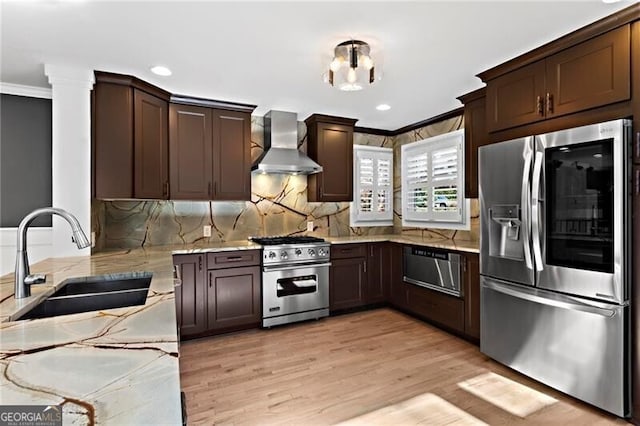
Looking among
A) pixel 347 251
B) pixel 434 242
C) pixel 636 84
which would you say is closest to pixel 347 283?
pixel 347 251

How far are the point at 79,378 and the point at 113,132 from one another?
267 cm

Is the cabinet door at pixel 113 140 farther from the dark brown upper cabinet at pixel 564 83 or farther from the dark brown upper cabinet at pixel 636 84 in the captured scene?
the dark brown upper cabinet at pixel 636 84

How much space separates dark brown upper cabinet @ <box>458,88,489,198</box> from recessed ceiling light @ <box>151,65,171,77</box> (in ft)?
9.14

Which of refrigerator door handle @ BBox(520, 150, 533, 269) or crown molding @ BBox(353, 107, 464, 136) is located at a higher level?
crown molding @ BBox(353, 107, 464, 136)

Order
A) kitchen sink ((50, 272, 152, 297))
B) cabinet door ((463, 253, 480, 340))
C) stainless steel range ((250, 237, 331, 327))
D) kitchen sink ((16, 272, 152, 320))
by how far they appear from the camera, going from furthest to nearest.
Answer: stainless steel range ((250, 237, 331, 327)), cabinet door ((463, 253, 480, 340)), kitchen sink ((50, 272, 152, 297)), kitchen sink ((16, 272, 152, 320))

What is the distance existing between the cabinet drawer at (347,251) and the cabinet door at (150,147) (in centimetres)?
194

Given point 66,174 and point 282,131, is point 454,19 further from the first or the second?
point 66,174

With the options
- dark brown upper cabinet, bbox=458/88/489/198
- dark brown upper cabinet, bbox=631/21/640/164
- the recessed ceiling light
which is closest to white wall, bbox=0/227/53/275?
the recessed ceiling light

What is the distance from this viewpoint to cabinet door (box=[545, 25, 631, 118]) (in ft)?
6.44

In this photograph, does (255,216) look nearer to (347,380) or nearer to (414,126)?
(347,380)

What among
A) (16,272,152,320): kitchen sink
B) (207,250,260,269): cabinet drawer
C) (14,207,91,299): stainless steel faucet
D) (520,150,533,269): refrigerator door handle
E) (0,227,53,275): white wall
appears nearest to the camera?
(14,207,91,299): stainless steel faucet

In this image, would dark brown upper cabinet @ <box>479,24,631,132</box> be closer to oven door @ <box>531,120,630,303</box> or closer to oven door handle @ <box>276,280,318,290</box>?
oven door @ <box>531,120,630,303</box>

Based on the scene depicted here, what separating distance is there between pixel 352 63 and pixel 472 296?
2.35 meters

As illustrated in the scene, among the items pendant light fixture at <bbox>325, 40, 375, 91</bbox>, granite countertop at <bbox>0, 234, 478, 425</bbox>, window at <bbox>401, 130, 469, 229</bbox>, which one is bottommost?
granite countertop at <bbox>0, 234, 478, 425</bbox>
